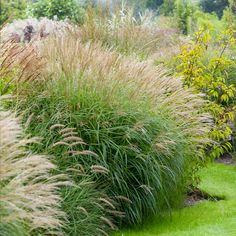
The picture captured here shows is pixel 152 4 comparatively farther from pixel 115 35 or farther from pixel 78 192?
pixel 78 192

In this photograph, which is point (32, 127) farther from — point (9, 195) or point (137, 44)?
point (137, 44)

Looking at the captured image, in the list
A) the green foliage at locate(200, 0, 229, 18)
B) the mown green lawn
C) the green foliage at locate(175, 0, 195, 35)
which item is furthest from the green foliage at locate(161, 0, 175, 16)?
the mown green lawn

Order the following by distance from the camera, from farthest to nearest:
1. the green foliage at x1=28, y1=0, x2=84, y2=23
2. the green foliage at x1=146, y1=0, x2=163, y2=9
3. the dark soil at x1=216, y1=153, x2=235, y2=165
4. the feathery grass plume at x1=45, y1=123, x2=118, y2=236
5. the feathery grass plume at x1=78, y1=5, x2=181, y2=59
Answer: the green foliage at x1=146, y1=0, x2=163, y2=9 → the green foliage at x1=28, y1=0, x2=84, y2=23 → the feathery grass plume at x1=78, y1=5, x2=181, y2=59 → the dark soil at x1=216, y1=153, x2=235, y2=165 → the feathery grass plume at x1=45, y1=123, x2=118, y2=236

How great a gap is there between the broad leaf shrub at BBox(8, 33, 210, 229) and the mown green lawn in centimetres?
15

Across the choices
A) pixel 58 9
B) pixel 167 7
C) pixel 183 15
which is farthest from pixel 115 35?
pixel 167 7

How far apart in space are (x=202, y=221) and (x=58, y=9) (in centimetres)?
1367

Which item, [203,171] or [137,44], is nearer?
[203,171]

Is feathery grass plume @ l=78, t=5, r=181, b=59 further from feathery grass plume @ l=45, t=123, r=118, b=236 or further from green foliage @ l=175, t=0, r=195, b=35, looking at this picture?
green foliage @ l=175, t=0, r=195, b=35

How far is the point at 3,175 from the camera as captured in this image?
3717mm

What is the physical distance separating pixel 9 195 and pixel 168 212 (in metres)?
3.06

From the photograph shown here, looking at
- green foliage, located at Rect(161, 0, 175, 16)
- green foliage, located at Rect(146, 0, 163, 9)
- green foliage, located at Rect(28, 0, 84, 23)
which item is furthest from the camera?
green foliage, located at Rect(146, 0, 163, 9)

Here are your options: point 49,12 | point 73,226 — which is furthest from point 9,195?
point 49,12

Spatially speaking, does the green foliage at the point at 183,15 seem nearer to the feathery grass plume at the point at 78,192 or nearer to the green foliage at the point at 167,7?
the green foliage at the point at 167,7

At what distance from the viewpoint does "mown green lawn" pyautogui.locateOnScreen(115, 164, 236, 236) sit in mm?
5949
